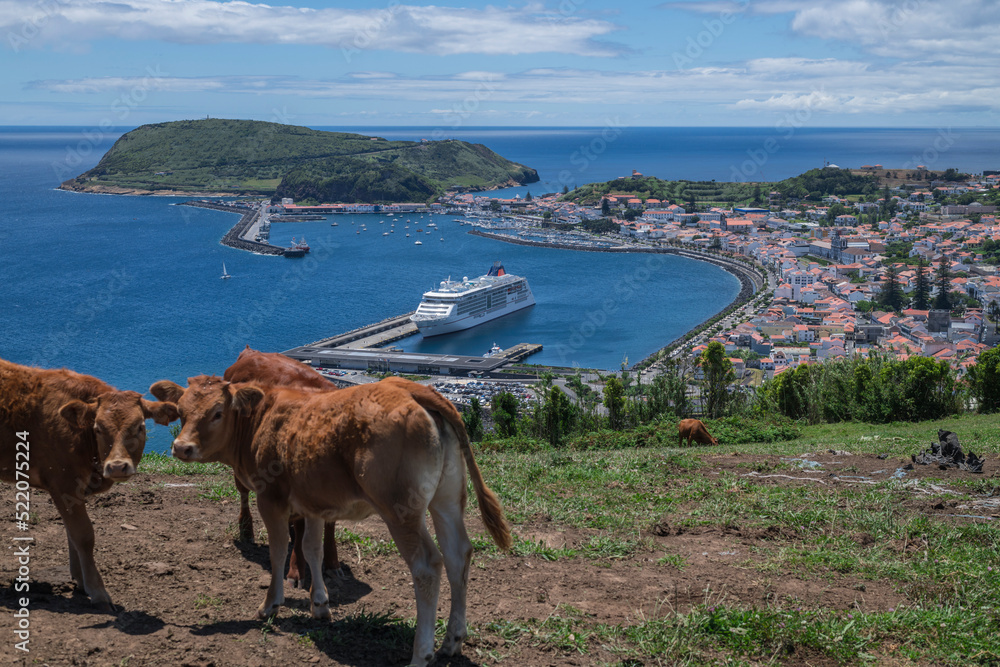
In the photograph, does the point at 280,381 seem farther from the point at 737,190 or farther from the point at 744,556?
the point at 737,190

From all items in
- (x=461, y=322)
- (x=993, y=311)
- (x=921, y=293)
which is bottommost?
(x=461, y=322)

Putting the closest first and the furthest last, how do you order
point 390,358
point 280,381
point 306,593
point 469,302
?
1. point 306,593
2. point 280,381
3. point 390,358
4. point 469,302

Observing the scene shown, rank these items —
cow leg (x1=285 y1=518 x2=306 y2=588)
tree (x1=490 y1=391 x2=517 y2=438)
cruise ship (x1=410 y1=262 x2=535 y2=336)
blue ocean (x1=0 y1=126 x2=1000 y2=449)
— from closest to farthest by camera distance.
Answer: cow leg (x1=285 y1=518 x2=306 y2=588) → tree (x1=490 y1=391 x2=517 y2=438) → blue ocean (x1=0 y1=126 x2=1000 y2=449) → cruise ship (x1=410 y1=262 x2=535 y2=336)

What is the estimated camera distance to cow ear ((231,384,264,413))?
4438 mm

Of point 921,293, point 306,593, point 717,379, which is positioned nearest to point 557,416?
point 717,379

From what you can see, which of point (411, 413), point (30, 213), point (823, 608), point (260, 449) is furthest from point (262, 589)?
point (30, 213)

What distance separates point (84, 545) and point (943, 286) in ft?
242

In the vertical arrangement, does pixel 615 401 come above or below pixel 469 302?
above

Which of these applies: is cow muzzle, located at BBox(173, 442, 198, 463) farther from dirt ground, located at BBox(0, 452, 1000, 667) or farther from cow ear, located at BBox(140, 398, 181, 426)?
dirt ground, located at BBox(0, 452, 1000, 667)

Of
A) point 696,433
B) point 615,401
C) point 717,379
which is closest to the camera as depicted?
point 696,433

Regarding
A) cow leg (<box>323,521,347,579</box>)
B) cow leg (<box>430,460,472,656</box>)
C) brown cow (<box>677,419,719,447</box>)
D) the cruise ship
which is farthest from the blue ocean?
cow leg (<box>430,460,472,656</box>)

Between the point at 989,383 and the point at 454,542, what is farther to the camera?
the point at 989,383

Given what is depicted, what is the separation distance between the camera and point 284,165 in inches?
5645

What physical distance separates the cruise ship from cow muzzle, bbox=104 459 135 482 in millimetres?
52300
